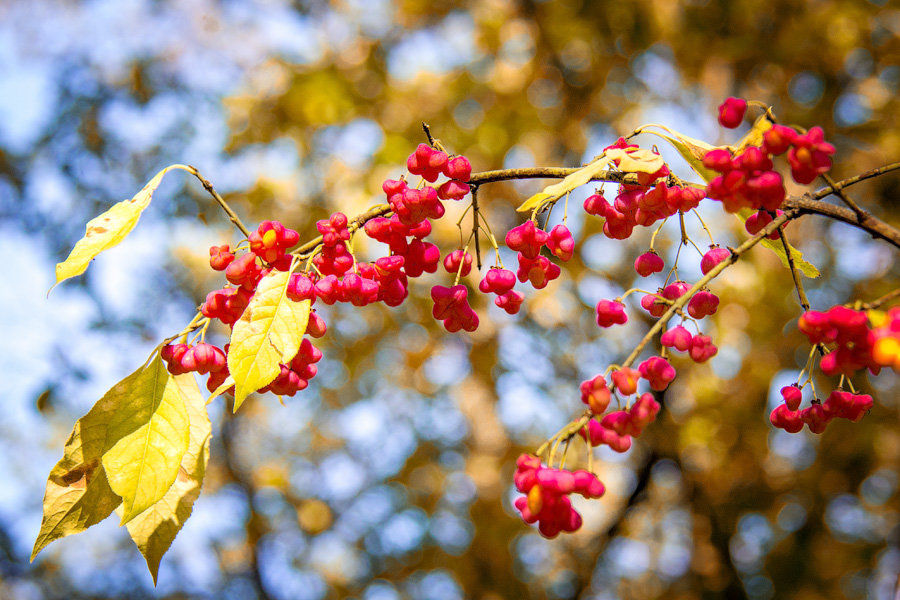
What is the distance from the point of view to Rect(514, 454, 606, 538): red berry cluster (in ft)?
2.56

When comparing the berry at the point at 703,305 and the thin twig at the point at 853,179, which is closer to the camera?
the thin twig at the point at 853,179

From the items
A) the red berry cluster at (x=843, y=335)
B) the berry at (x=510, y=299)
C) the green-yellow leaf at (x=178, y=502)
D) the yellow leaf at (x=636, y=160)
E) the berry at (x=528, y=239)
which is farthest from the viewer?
the berry at (x=510, y=299)

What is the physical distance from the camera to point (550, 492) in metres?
0.78

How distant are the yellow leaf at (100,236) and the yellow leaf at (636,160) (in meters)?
0.60

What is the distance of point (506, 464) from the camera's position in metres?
4.87

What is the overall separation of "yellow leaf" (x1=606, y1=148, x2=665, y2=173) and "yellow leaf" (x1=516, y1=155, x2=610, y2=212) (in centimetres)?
2


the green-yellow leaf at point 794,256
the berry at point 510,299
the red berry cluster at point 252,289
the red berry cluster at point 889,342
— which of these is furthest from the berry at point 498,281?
the red berry cluster at point 889,342

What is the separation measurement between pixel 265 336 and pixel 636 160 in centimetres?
56

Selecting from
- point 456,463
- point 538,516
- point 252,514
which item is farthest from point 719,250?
point 252,514

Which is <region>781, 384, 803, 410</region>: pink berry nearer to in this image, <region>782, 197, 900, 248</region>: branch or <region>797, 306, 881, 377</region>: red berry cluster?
<region>797, 306, 881, 377</region>: red berry cluster

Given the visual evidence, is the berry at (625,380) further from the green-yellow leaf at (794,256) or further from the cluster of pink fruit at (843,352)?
the green-yellow leaf at (794,256)

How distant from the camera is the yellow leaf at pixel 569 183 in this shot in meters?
0.75

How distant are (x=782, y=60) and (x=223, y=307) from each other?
4.17 meters

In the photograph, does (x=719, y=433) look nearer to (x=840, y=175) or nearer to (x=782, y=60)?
(x=840, y=175)
